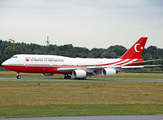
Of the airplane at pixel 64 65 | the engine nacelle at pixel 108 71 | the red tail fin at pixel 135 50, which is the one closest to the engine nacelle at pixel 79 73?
the airplane at pixel 64 65

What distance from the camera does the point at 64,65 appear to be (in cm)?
5178

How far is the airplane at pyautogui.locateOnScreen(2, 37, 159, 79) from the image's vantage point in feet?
157

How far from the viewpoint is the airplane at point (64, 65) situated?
1887 inches

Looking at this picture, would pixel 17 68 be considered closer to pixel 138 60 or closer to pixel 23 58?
pixel 23 58

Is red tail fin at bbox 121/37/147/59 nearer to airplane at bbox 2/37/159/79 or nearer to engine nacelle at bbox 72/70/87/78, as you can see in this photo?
airplane at bbox 2/37/159/79

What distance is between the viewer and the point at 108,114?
53.0 feet

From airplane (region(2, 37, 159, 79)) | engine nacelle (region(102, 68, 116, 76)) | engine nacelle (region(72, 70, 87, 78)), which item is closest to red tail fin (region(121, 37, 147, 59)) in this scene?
airplane (region(2, 37, 159, 79))

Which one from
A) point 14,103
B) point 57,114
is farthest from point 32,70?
point 57,114

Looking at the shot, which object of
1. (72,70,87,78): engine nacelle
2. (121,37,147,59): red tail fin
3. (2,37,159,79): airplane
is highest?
(121,37,147,59): red tail fin

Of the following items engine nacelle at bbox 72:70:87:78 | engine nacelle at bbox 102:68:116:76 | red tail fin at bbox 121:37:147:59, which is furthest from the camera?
red tail fin at bbox 121:37:147:59

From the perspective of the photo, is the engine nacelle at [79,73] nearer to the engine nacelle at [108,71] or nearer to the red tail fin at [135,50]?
the engine nacelle at [108,71]

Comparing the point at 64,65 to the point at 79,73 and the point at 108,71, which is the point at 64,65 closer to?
the point at 79,73

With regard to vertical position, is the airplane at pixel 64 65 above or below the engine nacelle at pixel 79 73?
above

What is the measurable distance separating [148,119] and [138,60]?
44.7 meters
